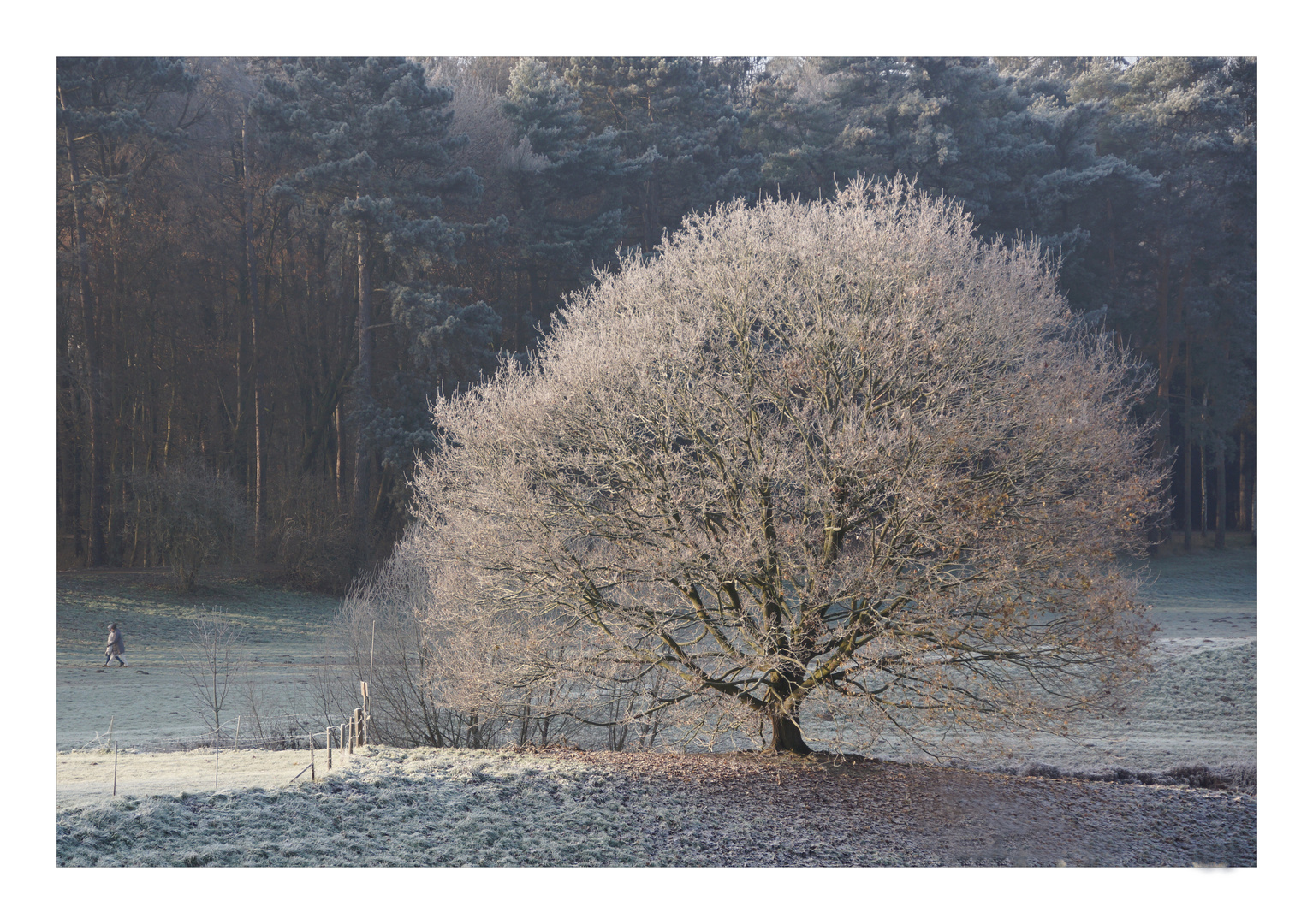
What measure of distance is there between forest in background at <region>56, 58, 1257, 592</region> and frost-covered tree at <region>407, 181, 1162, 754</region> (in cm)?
1310

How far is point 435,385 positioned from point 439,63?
8818 millimetres

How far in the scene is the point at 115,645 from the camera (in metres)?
16.2

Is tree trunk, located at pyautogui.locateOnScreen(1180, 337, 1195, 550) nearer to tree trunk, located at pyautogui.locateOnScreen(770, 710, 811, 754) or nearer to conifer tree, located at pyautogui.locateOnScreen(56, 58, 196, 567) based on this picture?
tree trunk, located at pyautogui.locateOnScreen(770, 710, 811, 754)

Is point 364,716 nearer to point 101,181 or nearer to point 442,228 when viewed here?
point 442,228

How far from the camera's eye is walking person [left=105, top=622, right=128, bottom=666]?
52.3 ft

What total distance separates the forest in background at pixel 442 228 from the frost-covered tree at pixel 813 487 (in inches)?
516

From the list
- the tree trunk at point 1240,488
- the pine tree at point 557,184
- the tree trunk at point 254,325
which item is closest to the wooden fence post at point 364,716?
the pine tree at point 557,184

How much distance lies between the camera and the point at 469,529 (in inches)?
356

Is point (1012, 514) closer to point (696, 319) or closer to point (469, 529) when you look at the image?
point (696, 319)

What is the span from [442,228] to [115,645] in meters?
10.8

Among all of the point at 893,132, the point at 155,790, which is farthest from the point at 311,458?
the point at 155,790

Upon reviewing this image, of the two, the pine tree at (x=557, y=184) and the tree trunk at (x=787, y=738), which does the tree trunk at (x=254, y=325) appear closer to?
the pine tree at (x=557, y=184)

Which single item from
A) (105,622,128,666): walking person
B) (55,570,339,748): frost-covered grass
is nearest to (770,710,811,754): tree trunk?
(55,570,339,748): frost-covered grass

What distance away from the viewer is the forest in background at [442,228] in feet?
67.8
